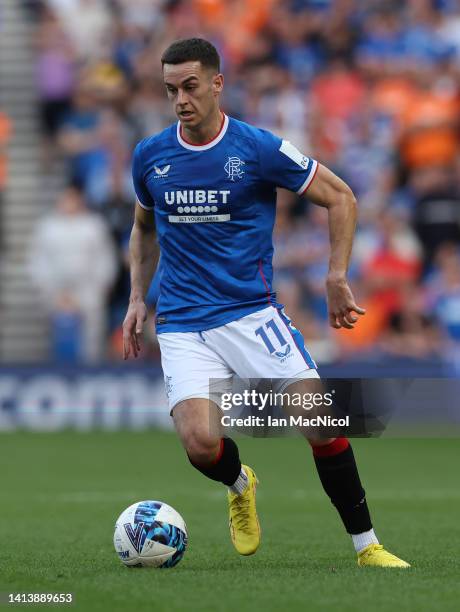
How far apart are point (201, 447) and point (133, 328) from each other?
0.74 meters

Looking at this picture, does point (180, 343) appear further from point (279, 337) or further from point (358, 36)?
point (358, 36)

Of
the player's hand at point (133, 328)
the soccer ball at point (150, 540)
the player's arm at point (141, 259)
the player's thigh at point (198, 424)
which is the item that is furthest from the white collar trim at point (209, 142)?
the soccer ball at point (150, 540)

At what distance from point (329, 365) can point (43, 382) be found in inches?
137

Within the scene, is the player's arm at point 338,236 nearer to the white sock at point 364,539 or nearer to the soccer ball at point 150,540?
the white sock at point 364,539

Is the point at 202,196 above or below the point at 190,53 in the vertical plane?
below

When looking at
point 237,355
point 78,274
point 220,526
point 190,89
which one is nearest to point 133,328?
point 237,355

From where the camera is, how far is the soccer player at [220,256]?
668 cm

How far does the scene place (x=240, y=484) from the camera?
7.11m

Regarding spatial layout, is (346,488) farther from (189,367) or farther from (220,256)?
(220,256)

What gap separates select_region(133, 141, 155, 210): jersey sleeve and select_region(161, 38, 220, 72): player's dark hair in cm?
51

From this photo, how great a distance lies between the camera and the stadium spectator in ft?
56.2

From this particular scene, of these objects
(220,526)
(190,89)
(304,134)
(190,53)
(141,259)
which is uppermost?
(304,134)

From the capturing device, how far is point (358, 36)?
18969 mm

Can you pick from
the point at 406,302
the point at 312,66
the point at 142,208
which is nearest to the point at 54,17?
the point at 312,66
